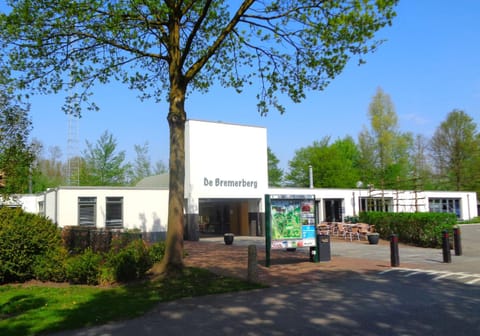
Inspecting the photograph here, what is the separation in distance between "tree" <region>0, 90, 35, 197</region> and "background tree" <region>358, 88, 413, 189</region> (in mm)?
44311

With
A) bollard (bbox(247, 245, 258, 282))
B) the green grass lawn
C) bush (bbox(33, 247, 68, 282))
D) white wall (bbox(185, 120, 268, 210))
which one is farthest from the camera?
white wall (bbox(185, 120, 268, 210))

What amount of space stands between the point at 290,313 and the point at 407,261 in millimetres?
8868

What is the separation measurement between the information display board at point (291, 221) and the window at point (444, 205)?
31169 millimetres

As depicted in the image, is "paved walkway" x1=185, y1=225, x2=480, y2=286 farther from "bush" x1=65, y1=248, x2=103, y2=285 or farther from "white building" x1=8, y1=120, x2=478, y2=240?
"white building" x1=8, y1=120, x2=478, y2=240

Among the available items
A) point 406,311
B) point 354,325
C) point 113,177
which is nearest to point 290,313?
point 354,325

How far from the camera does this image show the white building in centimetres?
2425

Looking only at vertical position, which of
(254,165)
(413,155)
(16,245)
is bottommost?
(16,245)

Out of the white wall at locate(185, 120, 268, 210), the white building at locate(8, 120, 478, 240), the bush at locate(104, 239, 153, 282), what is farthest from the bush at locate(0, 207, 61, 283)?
the white wall at locate(185, 120, 268, 210)

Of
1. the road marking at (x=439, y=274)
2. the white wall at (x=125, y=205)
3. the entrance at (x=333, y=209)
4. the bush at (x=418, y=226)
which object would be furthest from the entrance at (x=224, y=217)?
the road marking at (x=439, y=274)

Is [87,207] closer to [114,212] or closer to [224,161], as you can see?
[114,212]

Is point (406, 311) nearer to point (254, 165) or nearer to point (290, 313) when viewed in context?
point (290, 313)

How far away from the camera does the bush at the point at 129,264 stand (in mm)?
10836

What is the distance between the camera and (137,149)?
60.2m

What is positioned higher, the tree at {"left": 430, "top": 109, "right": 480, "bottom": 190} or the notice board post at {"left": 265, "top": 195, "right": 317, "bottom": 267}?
the tree at {"left": 430, "top": 109, "right": 480, "bottom": 190}
